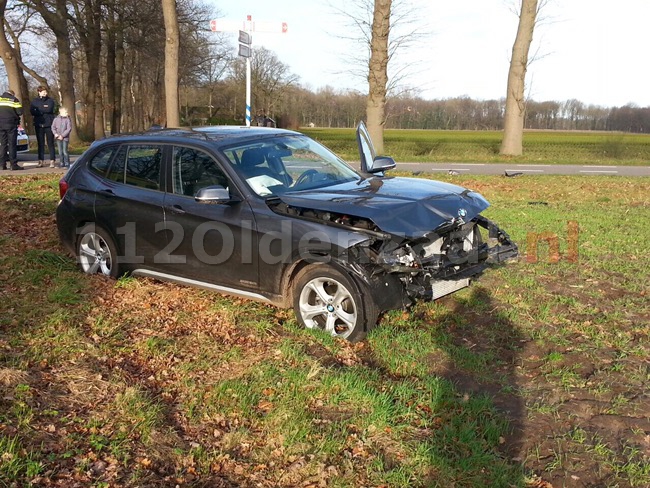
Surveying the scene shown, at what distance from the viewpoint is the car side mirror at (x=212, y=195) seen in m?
5.21

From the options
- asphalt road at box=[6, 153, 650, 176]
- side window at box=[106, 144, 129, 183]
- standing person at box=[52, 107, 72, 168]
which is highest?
standing person at box=[52, 107, 72, 168]

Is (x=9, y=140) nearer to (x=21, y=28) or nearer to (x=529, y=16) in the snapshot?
(x=529, y=16)

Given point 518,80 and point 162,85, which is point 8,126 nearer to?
point 518,80

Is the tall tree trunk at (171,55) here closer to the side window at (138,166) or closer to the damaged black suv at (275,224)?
the damaged black suv at (275,224)

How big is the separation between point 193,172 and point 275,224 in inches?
45.5

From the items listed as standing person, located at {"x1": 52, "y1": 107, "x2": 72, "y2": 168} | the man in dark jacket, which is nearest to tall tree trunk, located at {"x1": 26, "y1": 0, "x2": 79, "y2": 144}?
standing person, located at {"x1": 52, "y1": 107, "x2": 72, "y2": 168}

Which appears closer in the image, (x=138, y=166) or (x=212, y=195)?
(x=212, y=195)

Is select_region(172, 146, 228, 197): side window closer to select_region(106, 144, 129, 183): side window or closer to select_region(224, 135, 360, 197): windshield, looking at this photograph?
select_region(224, 135, 360, 197): windshield

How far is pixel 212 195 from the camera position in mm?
5215

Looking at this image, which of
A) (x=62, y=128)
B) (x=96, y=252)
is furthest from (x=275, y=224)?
(x=62, y=128)

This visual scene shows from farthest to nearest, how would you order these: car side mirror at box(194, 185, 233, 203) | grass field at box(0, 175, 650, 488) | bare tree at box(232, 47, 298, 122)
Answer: bare tree at box(232, 47, 298, 122) → car side mirror at box(194, 185, 233, 203) → grass field at box(0, 175, 650, 488)

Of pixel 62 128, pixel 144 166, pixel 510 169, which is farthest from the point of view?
pixel 510 169

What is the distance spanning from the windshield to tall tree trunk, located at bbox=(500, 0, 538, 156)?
1917 cm

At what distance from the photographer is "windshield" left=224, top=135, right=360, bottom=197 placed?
5.56 metres
